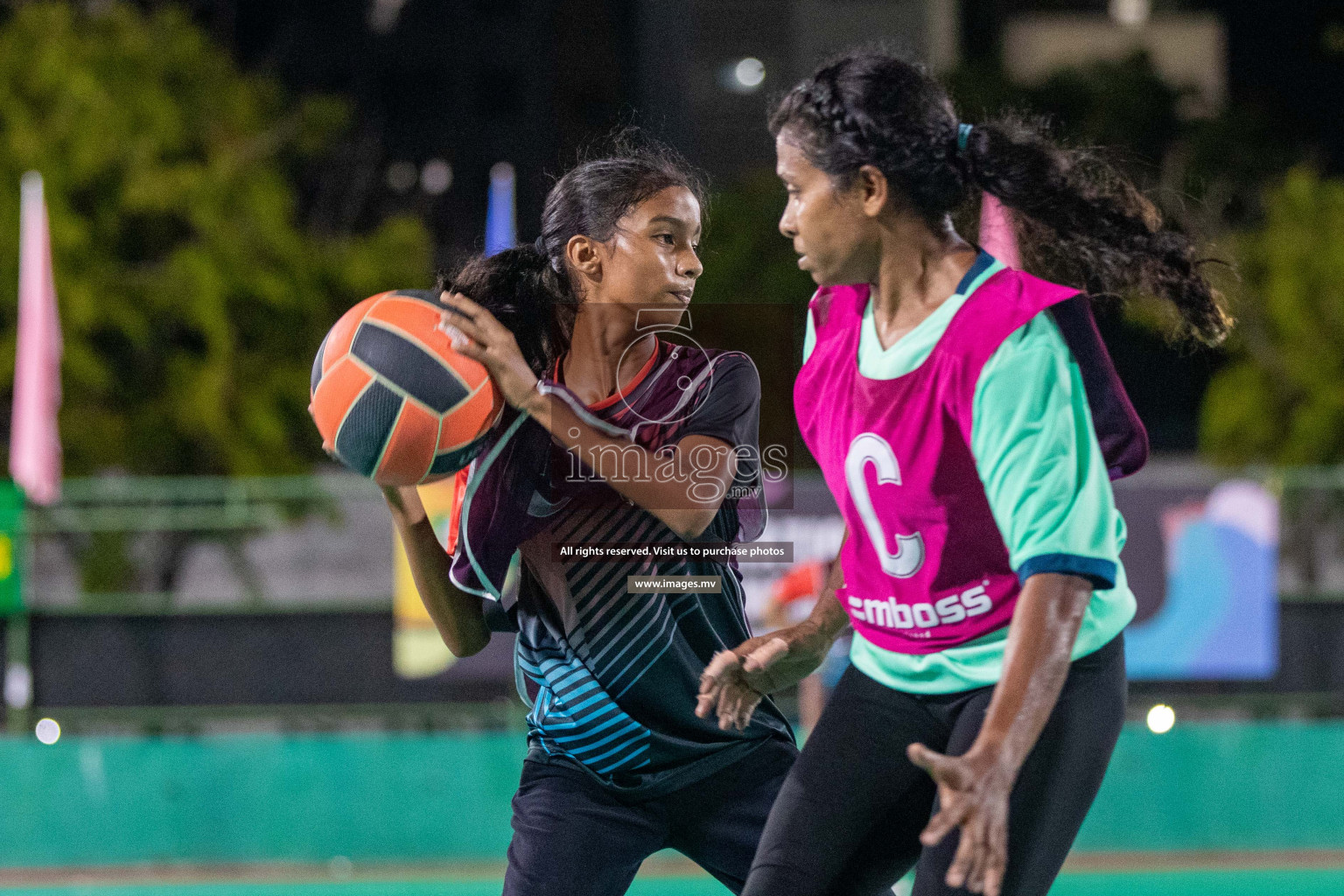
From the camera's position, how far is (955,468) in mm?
2184

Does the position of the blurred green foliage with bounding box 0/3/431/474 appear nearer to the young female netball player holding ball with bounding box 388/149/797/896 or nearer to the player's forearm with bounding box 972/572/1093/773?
the young female netball player holding ball with bounding box 388/149/797/896

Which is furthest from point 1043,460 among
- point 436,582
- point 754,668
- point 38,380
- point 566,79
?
point 566,79

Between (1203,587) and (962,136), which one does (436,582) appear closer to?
(962,136)

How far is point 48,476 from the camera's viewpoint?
32.1 ft

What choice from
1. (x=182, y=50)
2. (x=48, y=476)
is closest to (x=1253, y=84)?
(x=182, y=50)

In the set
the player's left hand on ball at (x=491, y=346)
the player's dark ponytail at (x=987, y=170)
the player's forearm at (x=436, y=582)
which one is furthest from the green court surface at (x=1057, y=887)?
the player's dark ponytail at (x=987, y=170)

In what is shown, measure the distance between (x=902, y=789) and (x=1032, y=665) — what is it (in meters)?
0.41

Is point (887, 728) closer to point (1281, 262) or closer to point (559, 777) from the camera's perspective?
point (559, 777)

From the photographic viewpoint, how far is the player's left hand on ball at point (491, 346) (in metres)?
2.44

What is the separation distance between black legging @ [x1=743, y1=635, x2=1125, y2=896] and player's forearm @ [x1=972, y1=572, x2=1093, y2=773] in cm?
15

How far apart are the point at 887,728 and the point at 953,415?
508 millimetres

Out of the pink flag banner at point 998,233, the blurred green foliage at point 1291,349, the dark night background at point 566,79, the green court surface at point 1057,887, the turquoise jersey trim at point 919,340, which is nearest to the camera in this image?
the turquoise jersey trim at point 919,340

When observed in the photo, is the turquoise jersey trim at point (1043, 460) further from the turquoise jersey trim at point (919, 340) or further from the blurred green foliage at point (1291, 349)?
the blurred green foliage at point (1291, 349)

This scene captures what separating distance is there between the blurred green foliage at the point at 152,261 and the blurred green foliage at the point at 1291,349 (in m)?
8.83
